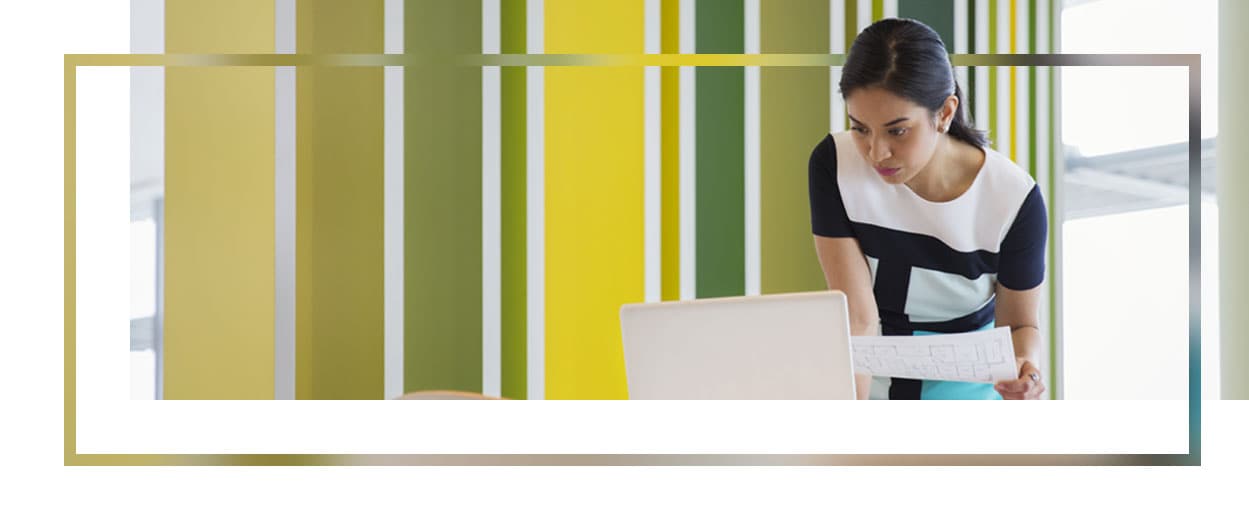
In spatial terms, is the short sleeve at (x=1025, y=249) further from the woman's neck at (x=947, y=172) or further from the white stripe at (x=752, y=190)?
the white stripe at (x=752, y=190)

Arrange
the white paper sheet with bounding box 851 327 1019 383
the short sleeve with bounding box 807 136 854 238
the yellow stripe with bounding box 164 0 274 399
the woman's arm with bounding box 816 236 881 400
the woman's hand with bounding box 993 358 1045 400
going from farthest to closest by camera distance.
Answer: the yellow stripe with bounding box 164 0 274 399, the short sleeve with bounding box 807 136 854 238, the woman's arm with bounding box 816 236 881 400, the woman's hand with bounding box 993 358 1045 400, the white paper sheet with bounding box 851 327 1019 383

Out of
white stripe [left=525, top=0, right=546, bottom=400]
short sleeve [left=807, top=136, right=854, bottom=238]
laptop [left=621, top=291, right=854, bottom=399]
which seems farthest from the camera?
white stripe [left=525, top=0, right=546, bottom=400]

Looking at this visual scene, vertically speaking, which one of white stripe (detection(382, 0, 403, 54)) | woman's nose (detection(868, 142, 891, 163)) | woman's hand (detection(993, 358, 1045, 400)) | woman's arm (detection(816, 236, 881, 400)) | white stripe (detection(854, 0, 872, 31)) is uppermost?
white stripe (detection(854, 0, 872, 31))

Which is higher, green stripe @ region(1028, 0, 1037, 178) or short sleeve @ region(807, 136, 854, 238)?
green stripe @ region(1028, 0, 1037, 178)

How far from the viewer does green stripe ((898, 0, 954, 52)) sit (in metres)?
4.30

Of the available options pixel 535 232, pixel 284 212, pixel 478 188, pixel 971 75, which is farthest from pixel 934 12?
pixel 284 212

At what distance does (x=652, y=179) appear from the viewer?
13.4 ft

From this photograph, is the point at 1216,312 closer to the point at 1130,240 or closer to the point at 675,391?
the point at 1130,240

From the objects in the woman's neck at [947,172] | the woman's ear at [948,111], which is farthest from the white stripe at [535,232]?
the woman's ear at [948,111]

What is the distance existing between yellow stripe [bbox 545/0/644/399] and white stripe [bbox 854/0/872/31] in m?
0.84

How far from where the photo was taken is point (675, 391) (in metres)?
2.15

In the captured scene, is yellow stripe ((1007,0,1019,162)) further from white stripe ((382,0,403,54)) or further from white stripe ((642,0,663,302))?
white stripe ((382,0,403,54))

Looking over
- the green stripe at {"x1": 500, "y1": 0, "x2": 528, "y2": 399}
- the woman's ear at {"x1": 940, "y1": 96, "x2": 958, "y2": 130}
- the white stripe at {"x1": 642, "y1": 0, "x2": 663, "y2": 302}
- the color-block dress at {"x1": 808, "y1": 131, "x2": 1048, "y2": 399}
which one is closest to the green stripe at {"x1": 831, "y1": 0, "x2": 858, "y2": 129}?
the white stripe at {"x1": 642, "y1": 0, "x2": 663, "y2": 302}

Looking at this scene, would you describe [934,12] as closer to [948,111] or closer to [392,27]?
[948,111]
